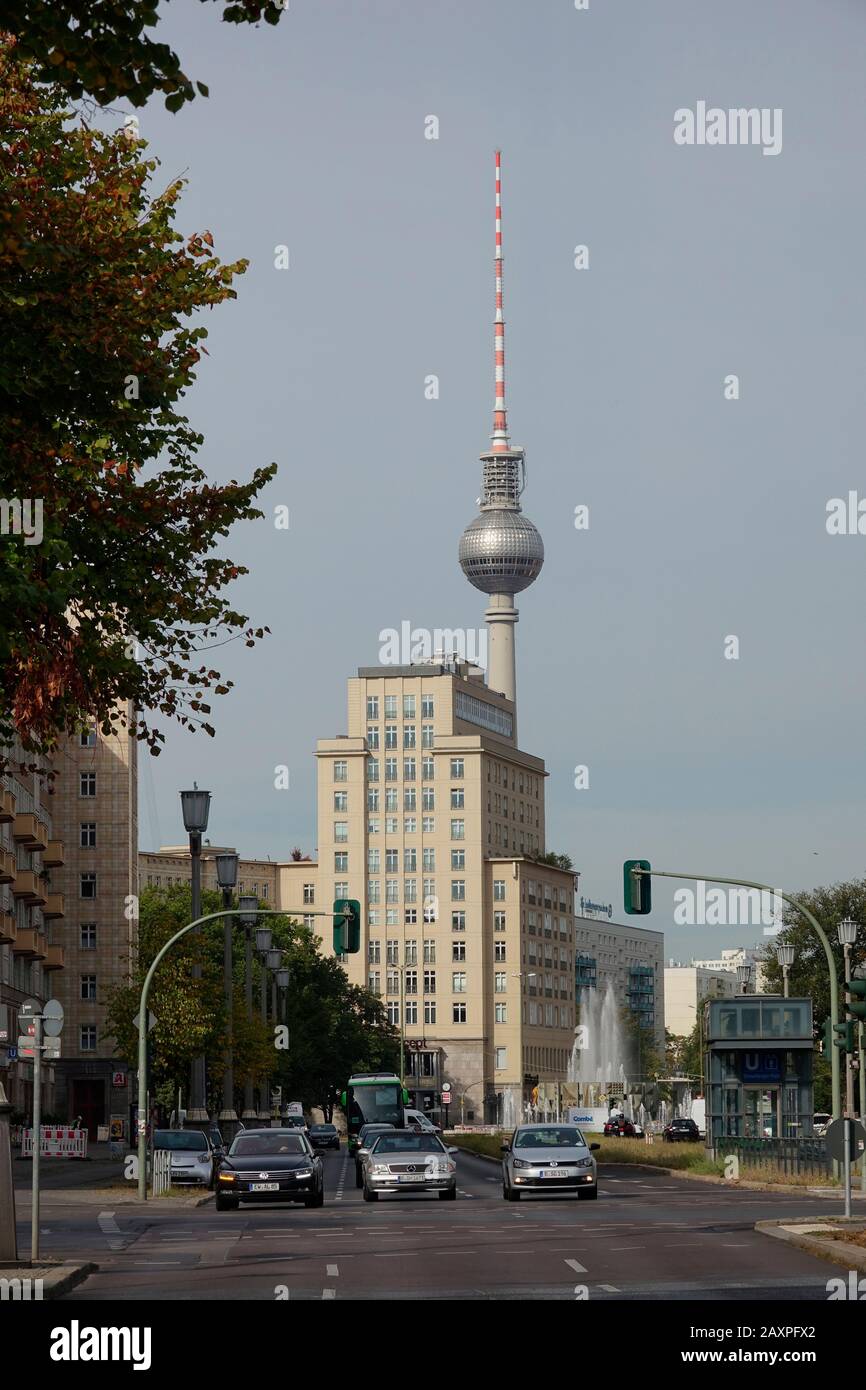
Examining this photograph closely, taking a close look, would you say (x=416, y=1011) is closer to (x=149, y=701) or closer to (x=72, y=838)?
(x=72, y=838)

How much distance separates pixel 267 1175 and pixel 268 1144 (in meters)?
1.31

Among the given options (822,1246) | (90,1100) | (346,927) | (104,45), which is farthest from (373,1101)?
(104,45)

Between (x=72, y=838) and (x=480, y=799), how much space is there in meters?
81.0

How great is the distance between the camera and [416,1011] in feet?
618

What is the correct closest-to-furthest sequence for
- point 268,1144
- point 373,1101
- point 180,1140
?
point 268,1144
point 180,1140
point 373,1101

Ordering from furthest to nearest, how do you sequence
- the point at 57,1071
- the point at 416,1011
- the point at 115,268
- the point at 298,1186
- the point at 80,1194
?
the point at 416,1011 < the point at 57,1071 < the point at 80,1194 < the point at 298,1186 < the point at 115,268

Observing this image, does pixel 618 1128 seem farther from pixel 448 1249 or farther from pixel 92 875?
pixel 448 1249

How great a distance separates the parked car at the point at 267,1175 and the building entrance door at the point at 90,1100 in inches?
2933

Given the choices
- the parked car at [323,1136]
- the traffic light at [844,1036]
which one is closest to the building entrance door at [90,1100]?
the parked car at [323,1136]

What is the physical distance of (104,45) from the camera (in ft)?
49.5

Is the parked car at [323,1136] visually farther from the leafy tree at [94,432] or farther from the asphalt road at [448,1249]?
the leafy tree at [94,432]

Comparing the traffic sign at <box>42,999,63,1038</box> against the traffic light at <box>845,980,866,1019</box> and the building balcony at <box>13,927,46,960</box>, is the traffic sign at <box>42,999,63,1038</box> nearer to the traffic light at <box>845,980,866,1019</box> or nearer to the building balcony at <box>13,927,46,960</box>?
the traffic light at <box>845,980,866,1019</box>

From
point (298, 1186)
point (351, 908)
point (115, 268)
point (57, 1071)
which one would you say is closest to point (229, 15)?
point (115, 268)

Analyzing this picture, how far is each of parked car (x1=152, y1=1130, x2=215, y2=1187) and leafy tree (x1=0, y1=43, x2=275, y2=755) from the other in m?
25.0
